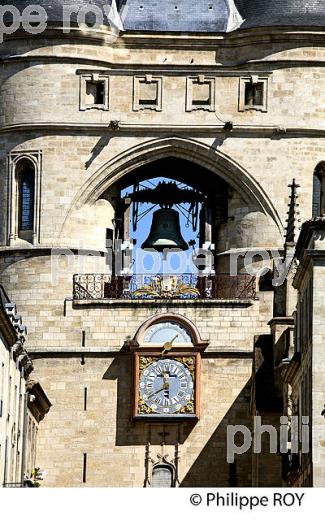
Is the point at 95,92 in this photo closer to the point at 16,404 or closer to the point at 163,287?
the point at 163,287

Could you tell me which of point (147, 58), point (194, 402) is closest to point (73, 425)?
point (194, 402)

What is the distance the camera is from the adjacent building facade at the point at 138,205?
9700 cm

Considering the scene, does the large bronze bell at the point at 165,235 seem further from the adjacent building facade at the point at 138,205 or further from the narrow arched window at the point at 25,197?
the narrow arched window at the point at 25,197

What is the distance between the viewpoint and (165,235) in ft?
Result: 322

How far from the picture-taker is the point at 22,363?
8912 centimetres

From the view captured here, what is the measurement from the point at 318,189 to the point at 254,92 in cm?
328

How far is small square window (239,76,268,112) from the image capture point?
9969 cm

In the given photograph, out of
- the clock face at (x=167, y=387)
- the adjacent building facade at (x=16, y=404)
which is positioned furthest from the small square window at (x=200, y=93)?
the adjacent building facade at (x=16, y=404)

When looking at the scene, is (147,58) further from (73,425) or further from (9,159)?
(73,425)

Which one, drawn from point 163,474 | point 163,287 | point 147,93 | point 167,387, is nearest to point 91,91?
point 147,93

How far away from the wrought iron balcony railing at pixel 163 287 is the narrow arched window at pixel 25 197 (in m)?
2.03

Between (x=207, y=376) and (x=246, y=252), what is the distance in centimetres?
400

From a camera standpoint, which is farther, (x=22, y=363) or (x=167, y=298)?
(x=167, y=298)

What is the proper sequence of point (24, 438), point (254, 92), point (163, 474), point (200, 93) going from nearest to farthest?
point (24, 438), point (163, 474), point (254, 92), point (200, 93)
